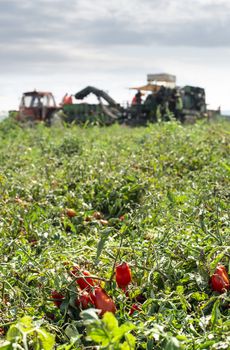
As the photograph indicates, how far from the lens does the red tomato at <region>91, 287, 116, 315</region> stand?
2346mm

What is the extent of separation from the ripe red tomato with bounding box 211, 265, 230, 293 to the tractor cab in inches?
764

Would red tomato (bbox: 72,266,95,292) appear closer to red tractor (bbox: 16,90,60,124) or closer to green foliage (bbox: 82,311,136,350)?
green foliage (bbox: 82,311,136,350)

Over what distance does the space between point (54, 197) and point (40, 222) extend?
75cm

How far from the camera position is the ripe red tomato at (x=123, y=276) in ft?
8.21

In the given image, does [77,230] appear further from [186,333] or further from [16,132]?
[16,132]

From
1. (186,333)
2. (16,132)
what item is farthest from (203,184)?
(16,132)

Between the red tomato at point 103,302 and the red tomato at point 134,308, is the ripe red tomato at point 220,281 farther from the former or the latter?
the red tomato at point 103,302

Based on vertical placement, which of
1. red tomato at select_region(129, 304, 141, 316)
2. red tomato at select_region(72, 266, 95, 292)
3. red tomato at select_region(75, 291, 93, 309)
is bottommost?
red tomato at select_region(129, 304, 141, 316)

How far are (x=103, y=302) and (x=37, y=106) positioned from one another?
781 inches

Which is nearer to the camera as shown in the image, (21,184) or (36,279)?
(36,279)

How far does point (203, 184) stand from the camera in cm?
518

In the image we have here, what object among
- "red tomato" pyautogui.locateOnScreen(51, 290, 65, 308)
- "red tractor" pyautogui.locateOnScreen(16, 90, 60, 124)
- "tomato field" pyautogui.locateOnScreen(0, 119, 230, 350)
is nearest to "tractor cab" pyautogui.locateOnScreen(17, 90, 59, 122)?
"red tractor" pyautogui.locateOnScreen(16, 90, 60, 124)

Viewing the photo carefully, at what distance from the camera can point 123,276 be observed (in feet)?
8.23

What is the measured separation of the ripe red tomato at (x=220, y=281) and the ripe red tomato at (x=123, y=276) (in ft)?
1.05
